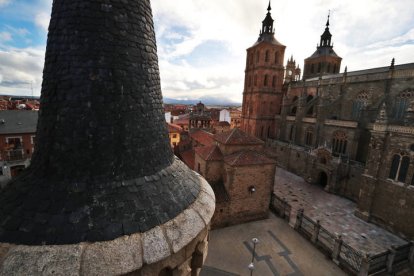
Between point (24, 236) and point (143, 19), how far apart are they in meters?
2.82

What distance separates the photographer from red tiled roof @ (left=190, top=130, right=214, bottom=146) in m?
22.0

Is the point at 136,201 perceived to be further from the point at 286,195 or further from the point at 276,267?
the point at 286,195

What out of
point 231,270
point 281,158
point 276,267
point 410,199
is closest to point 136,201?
point 231,270

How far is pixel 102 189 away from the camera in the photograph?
2223mm

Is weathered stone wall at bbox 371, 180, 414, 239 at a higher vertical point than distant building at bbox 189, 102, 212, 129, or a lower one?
lower

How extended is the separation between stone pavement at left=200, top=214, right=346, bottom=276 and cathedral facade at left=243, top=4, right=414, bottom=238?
845 centimetres

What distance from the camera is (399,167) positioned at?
15.5 m

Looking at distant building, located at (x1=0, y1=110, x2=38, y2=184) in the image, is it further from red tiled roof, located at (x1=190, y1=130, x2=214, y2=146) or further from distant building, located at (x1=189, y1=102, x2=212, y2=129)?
distant building, located at (x1=189, y1=102, x2=212, y2=129)

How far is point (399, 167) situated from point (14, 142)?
3510cm

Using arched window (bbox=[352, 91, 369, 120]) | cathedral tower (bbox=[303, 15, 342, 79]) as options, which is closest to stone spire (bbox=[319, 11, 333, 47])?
cathedral tower (bbox=[303, 15, 342, 79])

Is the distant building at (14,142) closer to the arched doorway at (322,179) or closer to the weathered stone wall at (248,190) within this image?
the weathered stone wall at (248,190)

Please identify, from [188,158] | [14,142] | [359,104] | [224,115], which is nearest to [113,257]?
[188,158]

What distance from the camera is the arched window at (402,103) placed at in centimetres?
1989

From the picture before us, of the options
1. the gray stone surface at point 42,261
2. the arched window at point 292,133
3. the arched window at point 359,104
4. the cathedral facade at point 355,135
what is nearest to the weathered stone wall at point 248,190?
the cathedral facade at point 355,135
